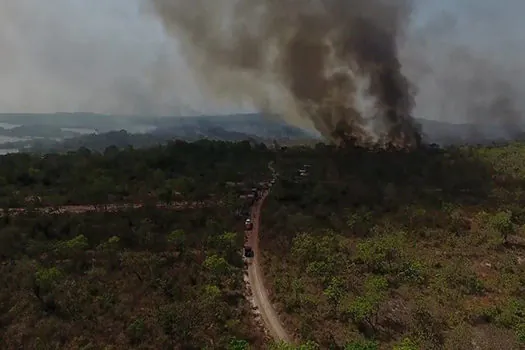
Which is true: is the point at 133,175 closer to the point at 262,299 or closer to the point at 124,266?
the point at 124,266

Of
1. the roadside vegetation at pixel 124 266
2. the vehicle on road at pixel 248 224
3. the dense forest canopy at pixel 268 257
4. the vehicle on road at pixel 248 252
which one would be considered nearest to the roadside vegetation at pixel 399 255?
the dense forest canopy at pixel 268 257

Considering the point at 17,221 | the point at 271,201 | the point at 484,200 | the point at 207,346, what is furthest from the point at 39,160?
the point at 484,200

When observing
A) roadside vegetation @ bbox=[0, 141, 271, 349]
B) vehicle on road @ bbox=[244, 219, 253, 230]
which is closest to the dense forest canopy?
roadside vegetation @ bbox=[0, 141, 271, 349]

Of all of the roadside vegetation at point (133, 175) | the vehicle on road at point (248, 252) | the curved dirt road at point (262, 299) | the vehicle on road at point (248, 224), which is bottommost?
the curved dirt road at point (262, 299)

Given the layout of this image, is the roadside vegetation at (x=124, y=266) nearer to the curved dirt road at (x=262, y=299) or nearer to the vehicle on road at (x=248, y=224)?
the curved dirt road at (x=262, y=299)

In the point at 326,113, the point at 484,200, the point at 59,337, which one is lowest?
the point at 59,337

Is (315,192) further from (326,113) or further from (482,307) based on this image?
(326,113)

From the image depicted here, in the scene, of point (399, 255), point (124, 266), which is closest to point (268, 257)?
point (399, 255)
